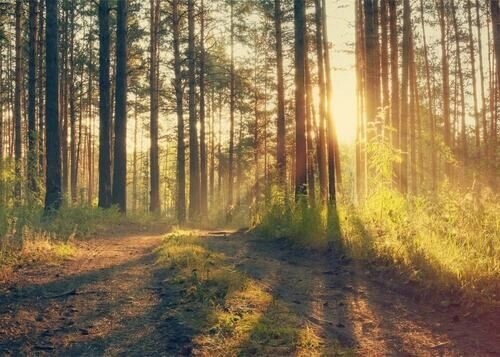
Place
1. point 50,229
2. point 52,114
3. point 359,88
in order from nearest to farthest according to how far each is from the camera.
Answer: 1. point 50,229
2. point 52,114
3. point 359,88

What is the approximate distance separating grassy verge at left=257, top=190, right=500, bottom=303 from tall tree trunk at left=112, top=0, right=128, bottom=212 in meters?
10.3

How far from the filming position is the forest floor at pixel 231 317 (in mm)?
4098

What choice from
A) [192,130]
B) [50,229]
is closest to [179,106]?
[192,130]

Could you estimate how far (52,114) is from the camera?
13.2m

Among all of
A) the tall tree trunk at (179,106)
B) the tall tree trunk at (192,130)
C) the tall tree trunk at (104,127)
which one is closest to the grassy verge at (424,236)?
the tall tree trunk at (104,127)

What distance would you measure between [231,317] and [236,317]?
5cm

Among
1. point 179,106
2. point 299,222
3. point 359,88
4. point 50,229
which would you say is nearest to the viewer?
point 50,229

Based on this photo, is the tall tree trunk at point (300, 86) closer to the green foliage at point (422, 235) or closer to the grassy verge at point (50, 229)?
the green foliage at point (422, 235)

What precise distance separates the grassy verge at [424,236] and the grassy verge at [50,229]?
4.52m

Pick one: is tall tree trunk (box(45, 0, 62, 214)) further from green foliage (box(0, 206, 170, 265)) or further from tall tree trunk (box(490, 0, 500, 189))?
tall tree trunk (box(490, 0, 500, 189))

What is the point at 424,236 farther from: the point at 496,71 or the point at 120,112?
the point at 120,112

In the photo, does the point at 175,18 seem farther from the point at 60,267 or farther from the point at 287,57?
the point at 60,267

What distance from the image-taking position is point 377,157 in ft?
30.7

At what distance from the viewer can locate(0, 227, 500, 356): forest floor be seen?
4.10 m
